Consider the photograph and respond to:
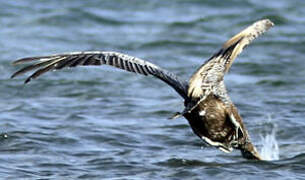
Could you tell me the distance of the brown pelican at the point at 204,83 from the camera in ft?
20.7

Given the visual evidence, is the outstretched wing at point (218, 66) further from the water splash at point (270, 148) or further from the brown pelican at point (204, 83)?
the water splash at point (270, 148)

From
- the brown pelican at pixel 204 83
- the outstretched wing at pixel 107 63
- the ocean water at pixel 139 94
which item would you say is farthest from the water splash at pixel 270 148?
the outstretched wing at pixel 107 63

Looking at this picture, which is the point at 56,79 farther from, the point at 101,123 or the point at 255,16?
the point at 255,16

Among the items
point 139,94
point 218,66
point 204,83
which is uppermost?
point 218,66

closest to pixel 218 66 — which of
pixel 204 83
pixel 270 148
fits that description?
pixel 204 83

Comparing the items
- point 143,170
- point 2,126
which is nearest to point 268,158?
point 143,170

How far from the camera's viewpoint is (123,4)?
55.0 ft

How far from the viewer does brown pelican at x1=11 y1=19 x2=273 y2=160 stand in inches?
248

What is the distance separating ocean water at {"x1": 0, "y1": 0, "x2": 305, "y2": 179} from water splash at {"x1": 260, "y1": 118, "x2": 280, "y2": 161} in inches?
0.4

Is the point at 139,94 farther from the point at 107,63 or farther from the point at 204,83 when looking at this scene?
the point at 107,63

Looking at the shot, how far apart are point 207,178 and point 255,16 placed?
894 centimetres

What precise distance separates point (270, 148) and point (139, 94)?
294 centimetres

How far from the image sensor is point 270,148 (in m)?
8.12

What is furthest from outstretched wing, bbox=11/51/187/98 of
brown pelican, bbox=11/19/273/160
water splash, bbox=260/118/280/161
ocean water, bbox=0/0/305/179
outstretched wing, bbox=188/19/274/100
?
water splash, bbox=260/118/280/161
